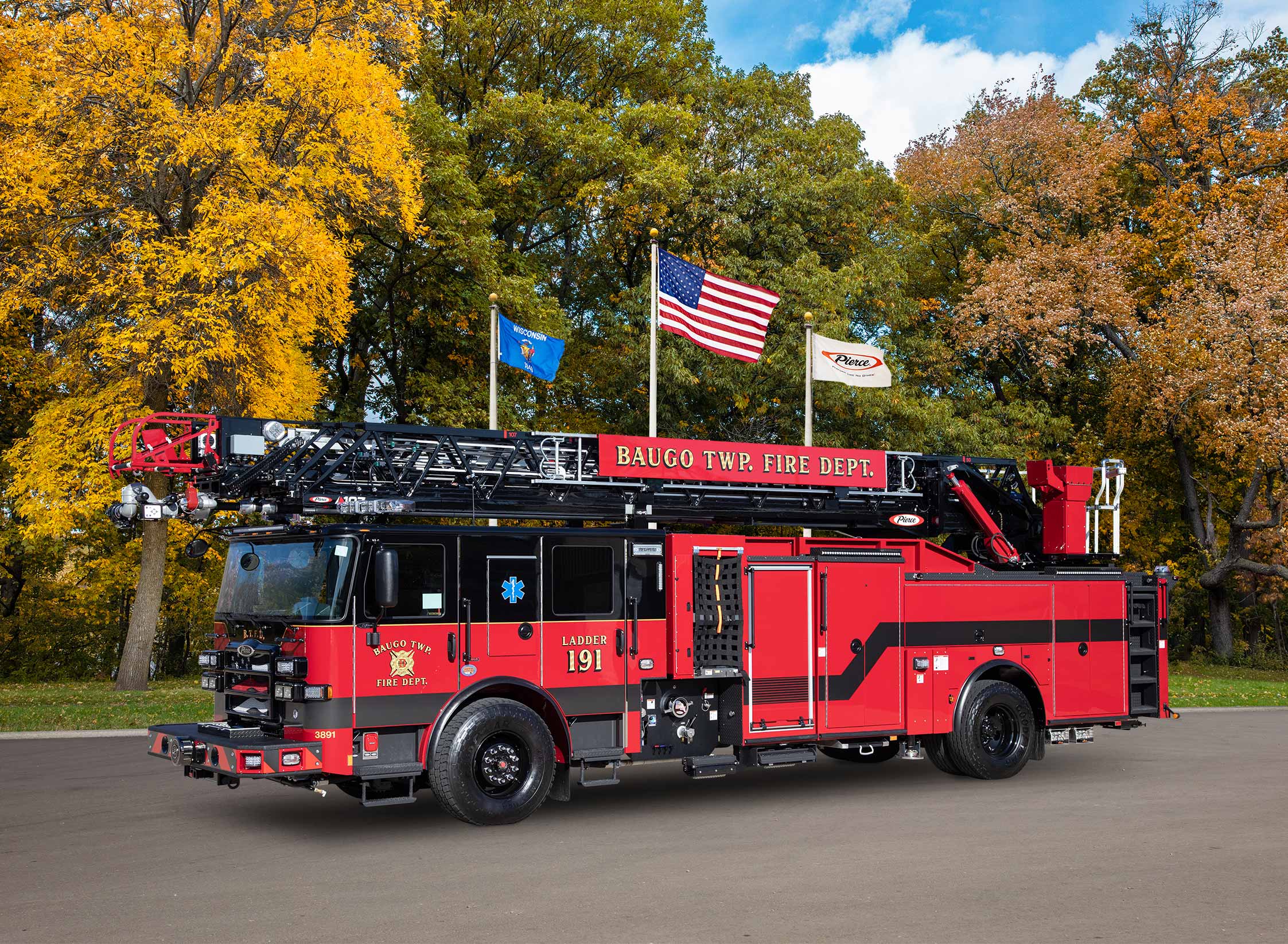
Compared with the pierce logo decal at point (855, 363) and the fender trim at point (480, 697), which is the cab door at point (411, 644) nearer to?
the fender trim at point (480, 697)

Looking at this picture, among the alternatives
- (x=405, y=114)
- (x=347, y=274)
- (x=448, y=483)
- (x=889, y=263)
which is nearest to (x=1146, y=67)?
(x=889, y=263)

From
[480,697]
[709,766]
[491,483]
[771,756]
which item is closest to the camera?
[480,697]

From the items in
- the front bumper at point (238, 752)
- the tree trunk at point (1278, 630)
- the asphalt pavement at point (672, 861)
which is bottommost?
the tree trunk at point (1278, 630)

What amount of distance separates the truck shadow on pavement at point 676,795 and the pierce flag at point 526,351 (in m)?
7.97

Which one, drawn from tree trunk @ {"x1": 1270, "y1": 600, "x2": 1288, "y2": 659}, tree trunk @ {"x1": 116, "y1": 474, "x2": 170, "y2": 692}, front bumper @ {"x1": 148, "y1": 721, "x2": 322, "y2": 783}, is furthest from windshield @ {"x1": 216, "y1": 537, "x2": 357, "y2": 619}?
tree trunk @ {"x1": 1270, "y1": 600, "x2": 1288, "y2": 659}

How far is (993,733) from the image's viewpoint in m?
13.4

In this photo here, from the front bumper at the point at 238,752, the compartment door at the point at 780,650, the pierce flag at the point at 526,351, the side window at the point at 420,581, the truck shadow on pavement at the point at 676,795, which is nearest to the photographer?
the front bumper at the point at 238,752

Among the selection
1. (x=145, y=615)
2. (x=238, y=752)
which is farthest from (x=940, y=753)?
(x=145, y=615)

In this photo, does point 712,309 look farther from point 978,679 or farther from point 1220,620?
point 1220,620

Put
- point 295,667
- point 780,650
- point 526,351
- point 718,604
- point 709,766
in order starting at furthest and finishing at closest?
point 526,351
point 780,650
point 718,604
point 709,766
point 295,667

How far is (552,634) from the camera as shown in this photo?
35.1 ft

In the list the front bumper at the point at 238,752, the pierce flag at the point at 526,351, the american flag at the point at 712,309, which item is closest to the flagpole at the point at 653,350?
the american flag at the point at 712,309

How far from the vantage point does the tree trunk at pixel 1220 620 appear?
3788 centimetres

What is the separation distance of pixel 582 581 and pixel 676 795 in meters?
2.70
